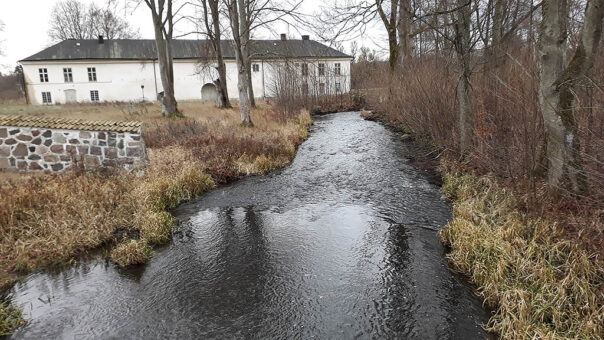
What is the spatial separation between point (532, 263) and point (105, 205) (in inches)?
304

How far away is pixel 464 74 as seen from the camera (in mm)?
9469

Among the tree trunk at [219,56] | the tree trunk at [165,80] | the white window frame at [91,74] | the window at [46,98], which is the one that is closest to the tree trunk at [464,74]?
the tree trunk at [165,80]

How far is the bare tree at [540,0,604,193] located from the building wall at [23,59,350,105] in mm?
33929

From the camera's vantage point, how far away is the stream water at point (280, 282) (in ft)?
15.0

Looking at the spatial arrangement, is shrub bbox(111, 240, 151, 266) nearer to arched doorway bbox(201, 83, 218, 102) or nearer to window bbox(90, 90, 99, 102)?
arched doorway bbox(201, 83, 218, 102)

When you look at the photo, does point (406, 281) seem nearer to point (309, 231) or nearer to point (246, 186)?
point (309, 231)

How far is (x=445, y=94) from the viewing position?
38.7ft

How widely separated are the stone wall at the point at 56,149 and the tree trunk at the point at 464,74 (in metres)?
8.82

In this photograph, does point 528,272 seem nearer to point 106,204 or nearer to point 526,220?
point 526,220

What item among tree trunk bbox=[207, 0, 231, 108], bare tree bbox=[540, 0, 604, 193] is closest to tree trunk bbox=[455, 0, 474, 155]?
bare tree bbox=[540, 0, 604, 193]

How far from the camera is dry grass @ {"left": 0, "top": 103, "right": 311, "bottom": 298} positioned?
636cm

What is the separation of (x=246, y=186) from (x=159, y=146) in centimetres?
418

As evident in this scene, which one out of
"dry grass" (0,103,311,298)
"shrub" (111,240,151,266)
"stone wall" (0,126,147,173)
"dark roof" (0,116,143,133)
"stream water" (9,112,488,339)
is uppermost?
"dark roof" (0,116,143,133)

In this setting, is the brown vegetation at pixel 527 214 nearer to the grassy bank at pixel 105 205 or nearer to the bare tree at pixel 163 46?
the grassy bank at pixel 105 205
